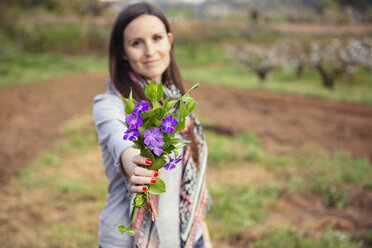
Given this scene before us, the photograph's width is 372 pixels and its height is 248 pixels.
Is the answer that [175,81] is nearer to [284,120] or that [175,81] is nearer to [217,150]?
[217,150]

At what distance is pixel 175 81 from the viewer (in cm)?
167

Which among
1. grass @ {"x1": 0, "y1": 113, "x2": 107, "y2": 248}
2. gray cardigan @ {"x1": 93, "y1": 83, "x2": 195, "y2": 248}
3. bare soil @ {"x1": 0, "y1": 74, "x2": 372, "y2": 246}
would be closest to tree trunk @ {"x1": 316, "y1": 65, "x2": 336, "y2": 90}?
bare soil @ {"x1": 0, "y1": 74, "x2": 372, "y2": 246}

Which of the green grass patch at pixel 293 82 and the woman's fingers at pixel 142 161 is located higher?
the woman's fingers at pixel 142 161

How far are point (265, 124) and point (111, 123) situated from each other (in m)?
5.46

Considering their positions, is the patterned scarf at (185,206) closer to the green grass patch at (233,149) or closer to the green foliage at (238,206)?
the green foliage at (238,206)

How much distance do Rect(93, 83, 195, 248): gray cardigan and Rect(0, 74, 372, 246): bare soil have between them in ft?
7.31

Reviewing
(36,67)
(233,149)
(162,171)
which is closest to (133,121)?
(162,171)

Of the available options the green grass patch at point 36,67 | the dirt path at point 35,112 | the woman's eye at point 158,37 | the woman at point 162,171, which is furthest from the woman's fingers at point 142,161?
the green grass patch at point 36,67

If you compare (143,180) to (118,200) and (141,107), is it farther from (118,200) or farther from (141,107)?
(118,200)

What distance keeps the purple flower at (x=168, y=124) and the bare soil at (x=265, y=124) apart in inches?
109

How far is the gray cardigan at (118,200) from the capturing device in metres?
1.32

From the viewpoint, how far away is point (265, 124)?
6.39 m

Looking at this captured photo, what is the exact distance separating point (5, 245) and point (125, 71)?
250 centimetres

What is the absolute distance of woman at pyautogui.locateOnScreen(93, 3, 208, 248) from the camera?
4.29 ft
